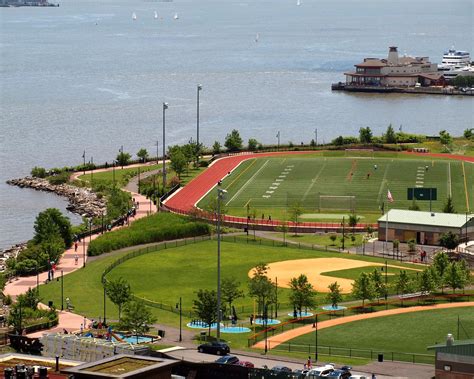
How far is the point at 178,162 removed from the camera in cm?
11644

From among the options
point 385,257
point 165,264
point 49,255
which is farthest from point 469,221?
point 49,255

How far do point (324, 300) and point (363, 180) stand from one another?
144 ft

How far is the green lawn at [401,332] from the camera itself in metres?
61.9

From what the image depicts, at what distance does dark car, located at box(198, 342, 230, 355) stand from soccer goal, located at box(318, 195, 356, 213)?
47.3m

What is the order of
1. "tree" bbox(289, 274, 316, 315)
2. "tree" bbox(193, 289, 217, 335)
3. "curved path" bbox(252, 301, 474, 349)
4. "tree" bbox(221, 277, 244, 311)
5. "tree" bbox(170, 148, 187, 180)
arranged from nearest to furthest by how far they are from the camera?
1. "curved path" bbox(252, 301, 474, 349)
2. "tree" bbox(193, 289, 217, 335)
3. "tree" bbox(289, 274, 316, 315)
4. "tree" bbox(221, 277, 244, 311)
5. "tree" bbox(170, 148, 187, 180)

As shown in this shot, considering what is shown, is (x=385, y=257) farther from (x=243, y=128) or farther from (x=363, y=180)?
(x=243, y=128)

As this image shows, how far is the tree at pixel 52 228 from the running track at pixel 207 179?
13.5m

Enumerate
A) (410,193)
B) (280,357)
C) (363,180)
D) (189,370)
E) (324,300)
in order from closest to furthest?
1. (189,370)
2. (280,357)
3. (324,300)
4. (410,193)
5. (363,180)

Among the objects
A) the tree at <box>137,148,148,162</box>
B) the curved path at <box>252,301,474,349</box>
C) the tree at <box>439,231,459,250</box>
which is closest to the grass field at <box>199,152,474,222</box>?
the tree at <box>137,148,148,162</box>

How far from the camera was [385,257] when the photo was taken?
8725cm

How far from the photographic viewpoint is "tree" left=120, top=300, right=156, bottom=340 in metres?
62.7

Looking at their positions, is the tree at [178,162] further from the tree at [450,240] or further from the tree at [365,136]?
the tree at [450,240]

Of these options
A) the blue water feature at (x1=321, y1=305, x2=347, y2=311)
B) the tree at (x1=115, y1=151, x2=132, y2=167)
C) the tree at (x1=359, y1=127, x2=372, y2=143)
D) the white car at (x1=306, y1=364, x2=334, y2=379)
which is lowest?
the blue water feature at (x1=321, y1=305, x2=347, y2=311)

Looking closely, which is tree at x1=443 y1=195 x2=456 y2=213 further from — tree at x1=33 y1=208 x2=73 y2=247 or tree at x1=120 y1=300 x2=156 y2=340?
tree at x1=120 y1=300 x2=156 y2=340
